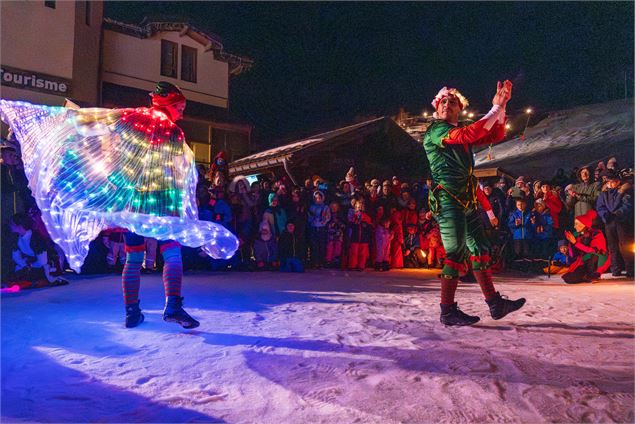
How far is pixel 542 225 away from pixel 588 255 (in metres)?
2.04

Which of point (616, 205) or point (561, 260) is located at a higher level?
point (616, 205)

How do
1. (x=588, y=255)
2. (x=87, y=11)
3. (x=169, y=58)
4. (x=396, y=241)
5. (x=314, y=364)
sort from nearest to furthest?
(x=314, y=364), (x=588, y=255), (x=396, y=241), (x=87, y=11), (x=169, y=58)

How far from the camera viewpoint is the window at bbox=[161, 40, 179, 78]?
1948 centimetres

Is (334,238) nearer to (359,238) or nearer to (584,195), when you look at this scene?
(359,238)

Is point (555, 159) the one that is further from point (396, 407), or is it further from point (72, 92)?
point (396, 407)

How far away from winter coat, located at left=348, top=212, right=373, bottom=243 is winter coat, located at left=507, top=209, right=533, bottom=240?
3.40 m

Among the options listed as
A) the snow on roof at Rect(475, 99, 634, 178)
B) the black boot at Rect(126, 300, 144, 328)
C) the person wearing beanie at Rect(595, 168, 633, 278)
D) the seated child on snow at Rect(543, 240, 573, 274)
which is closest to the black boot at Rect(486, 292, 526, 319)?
the black boot at Rect(126, 300, 144, 328)

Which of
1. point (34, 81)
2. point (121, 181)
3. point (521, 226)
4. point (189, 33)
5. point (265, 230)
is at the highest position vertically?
point (189, 33)

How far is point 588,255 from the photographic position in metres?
7.66

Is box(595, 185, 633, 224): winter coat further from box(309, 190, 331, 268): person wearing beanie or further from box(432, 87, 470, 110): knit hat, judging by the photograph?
box(432, 87, 470, 110): knit hat

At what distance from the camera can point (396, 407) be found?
2.11 metres

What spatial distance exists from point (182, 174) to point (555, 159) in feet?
83.4

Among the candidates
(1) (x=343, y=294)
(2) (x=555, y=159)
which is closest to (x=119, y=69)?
(1) (x=343, y=294)

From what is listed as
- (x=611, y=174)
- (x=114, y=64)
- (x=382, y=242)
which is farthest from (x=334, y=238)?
(x=114, y=64)
